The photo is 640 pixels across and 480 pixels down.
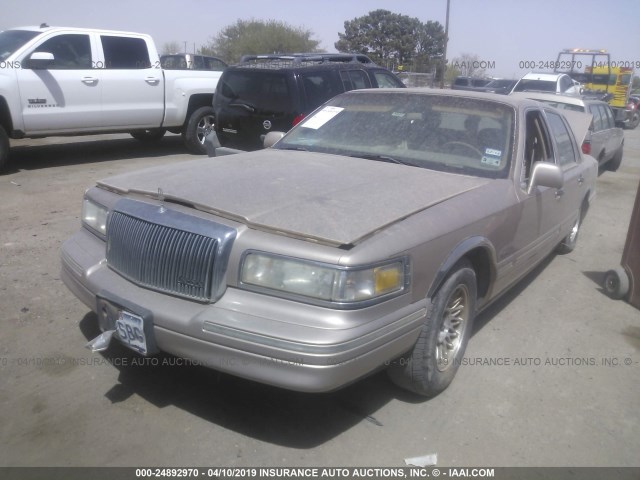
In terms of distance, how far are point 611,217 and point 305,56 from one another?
516 centimetres

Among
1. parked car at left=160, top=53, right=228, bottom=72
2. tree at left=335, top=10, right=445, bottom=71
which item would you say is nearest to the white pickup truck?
parked car at left=160, top=53, right=228, bottom=72

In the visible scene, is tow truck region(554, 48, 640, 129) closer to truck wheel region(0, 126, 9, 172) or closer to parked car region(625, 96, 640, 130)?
parked car region(625, 96, 640, 130)

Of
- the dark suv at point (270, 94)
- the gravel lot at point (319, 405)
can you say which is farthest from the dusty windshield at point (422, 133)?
the dark suv at point (270, 94)

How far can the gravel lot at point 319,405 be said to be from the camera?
2775 mm

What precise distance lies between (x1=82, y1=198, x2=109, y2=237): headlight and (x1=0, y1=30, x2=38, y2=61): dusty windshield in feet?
19.9

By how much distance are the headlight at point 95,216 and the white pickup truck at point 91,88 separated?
5590mm

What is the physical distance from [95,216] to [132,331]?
92 centimetres

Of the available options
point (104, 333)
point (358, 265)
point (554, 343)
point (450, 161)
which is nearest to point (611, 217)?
point (554, 343)

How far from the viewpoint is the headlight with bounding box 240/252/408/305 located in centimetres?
249

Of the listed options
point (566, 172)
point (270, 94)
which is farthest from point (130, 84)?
point (566, 172)

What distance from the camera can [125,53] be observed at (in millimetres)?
9602

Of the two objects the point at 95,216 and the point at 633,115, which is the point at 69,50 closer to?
the point at 95,216

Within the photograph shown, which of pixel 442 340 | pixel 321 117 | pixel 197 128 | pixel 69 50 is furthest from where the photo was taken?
pixel 197 128

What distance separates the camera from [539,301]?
482 cm
